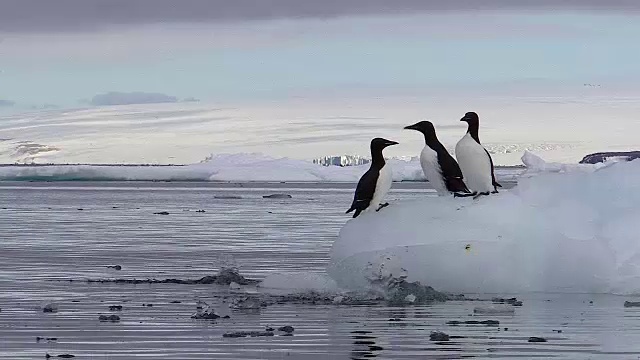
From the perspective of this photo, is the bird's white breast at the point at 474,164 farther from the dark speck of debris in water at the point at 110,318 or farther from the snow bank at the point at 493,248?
the dark speck of debris in water at the point at 110,318

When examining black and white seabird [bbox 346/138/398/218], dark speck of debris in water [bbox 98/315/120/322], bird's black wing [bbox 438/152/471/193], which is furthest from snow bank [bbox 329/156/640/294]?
dark speck of debris in water [bbox 98/315/120/322]

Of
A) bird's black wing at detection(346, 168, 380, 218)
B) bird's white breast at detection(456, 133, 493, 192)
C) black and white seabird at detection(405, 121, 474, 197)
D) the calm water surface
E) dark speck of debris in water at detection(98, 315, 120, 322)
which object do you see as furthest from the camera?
black and white seabird at detection(405, 121, 474, 197)

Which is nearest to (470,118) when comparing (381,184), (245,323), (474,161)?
(474,161)

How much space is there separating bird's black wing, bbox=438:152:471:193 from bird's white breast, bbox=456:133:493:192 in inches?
2.7

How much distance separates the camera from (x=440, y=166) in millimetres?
14531

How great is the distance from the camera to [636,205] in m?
14.3

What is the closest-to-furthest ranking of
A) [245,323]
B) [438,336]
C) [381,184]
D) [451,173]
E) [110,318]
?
[438,336] < [245,323] < [110,318] < [381,184] < [451,173]

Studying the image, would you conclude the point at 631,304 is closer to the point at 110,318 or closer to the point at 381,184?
the point at 381,184

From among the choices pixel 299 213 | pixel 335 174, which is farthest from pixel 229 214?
pixel 335 174

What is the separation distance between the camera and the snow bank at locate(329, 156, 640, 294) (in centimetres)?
1348

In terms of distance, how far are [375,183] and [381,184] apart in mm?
67

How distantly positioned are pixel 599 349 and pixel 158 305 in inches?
181

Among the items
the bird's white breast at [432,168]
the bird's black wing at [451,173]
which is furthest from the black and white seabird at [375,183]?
the bird's black wing at [451,173]

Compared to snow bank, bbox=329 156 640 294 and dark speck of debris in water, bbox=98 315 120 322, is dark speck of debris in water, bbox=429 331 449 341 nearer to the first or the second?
dark speck of debris in water, bbox=98 315 120 322
